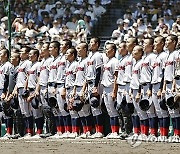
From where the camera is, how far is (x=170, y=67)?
1227 centimetres

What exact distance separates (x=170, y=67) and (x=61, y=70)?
268 cm

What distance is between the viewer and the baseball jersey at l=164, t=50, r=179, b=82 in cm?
1223

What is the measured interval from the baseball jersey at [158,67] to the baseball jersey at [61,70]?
223cm

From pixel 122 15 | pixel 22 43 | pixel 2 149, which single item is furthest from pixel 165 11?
pixel 2 149

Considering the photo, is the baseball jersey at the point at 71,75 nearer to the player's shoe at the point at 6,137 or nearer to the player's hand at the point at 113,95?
the player's hand at the point at 113,95

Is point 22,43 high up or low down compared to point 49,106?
up

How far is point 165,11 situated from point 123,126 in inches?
390

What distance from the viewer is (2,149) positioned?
38.5 ft

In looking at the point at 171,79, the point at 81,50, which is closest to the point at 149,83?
the point at 171,79

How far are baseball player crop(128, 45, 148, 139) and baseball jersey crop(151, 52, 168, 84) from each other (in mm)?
395

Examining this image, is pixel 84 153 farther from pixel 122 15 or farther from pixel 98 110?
pixel 122 15

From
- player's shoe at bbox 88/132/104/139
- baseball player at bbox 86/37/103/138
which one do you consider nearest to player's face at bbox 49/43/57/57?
baseball player at bbox 86/37/103/138

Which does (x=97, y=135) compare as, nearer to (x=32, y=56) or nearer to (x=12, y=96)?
(x=12, y=96)

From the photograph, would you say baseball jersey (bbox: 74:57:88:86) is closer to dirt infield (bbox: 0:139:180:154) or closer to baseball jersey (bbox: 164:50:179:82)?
dirt infield (bbox: 0:139:180:154)
